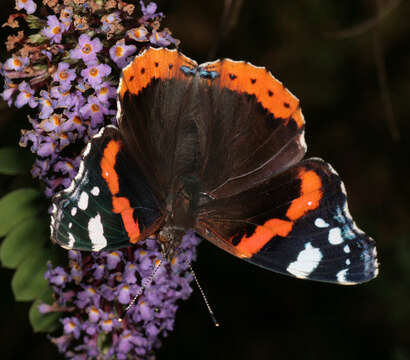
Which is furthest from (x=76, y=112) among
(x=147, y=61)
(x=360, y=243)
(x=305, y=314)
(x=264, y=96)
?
(x=305, y=314)

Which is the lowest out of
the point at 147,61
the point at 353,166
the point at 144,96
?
the point at 353,166

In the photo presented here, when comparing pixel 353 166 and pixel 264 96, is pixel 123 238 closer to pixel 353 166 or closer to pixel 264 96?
pixel 264 96

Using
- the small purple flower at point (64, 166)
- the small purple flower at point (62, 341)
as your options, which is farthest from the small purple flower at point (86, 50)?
the small purple flower at point (62, 341)

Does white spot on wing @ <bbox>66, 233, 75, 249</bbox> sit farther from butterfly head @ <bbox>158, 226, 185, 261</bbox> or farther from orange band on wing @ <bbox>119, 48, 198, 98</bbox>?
orange band on wing @ <bbox>119, 48, 198, 98</bbox>

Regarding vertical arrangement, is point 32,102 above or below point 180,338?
above

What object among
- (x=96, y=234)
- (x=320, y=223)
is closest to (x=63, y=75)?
(x=96, y=234)

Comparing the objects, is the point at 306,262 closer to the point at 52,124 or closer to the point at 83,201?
the point at 83,201

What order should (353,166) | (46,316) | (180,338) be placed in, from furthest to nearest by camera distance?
(353,166), (180,338), (46,316)
